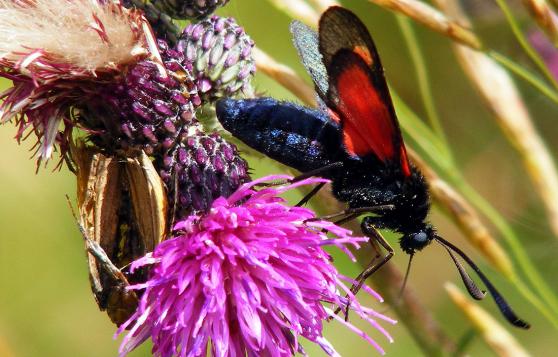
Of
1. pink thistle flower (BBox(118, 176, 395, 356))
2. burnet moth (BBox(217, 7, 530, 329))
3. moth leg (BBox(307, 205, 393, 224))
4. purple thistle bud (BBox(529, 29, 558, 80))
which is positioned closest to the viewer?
pink thistle flower (BBox(118, 176, 395, 356))

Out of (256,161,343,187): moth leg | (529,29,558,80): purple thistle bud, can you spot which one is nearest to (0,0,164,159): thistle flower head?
(256,161,343,187): moth leg

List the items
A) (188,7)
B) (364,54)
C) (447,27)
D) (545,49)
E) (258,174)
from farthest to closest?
(545,49), (258,174), (447,27), (188,7), (364,54)

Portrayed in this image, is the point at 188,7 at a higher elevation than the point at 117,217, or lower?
higher

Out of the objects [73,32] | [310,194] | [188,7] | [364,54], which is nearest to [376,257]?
[310,194]

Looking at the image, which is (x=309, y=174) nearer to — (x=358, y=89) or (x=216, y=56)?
(x=358, y=89)

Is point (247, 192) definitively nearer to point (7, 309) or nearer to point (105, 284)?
point (105, 284)

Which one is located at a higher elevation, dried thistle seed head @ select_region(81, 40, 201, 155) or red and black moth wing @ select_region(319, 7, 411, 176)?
red and black moth wing @ select_region(319, 7, 411, 176)

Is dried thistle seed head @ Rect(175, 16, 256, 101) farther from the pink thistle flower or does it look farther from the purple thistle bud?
the purple thistle bud

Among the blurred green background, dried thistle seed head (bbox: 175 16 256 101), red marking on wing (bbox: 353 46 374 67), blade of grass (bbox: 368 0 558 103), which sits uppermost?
blade of grass (bbox: 368 0 558 103)
